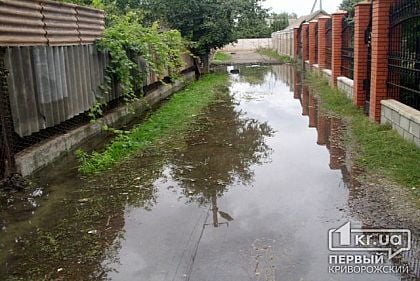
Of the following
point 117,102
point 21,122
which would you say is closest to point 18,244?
point 21,122

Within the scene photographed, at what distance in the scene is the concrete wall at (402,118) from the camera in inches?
257

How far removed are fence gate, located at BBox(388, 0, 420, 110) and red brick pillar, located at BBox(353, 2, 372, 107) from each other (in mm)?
1661

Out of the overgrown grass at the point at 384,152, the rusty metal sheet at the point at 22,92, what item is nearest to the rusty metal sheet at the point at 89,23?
the rusty metal sheet at the point at 22,92

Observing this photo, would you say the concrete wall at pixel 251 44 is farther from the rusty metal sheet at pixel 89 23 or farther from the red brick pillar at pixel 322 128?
the rusty metal sheet at pixel 89 23

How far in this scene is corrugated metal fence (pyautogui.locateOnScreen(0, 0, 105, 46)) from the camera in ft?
18.6

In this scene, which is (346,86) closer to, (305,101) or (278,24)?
(305,101)

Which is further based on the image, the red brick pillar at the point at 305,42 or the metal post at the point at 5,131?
the red brick pillar at the point at 305,42

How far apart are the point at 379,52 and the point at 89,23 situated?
5.50 metres

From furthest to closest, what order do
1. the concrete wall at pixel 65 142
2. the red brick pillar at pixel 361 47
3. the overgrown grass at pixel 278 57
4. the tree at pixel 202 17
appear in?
the overgrown grass at pixel 278 57, the tree at pixel 202 17, the red brick pillar at pixel 361 47, the concrete wall at pixel 65 142

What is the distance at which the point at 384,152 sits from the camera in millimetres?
6363

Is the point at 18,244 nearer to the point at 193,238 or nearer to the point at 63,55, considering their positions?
the point at 193,238

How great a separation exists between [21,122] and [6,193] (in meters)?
1.06

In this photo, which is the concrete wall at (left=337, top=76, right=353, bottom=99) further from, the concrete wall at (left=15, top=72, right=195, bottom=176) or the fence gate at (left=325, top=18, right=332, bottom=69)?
the concrete wall at (left=15, top=72, right=195, bottom=176)

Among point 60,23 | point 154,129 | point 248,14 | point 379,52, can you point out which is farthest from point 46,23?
point 248,14
